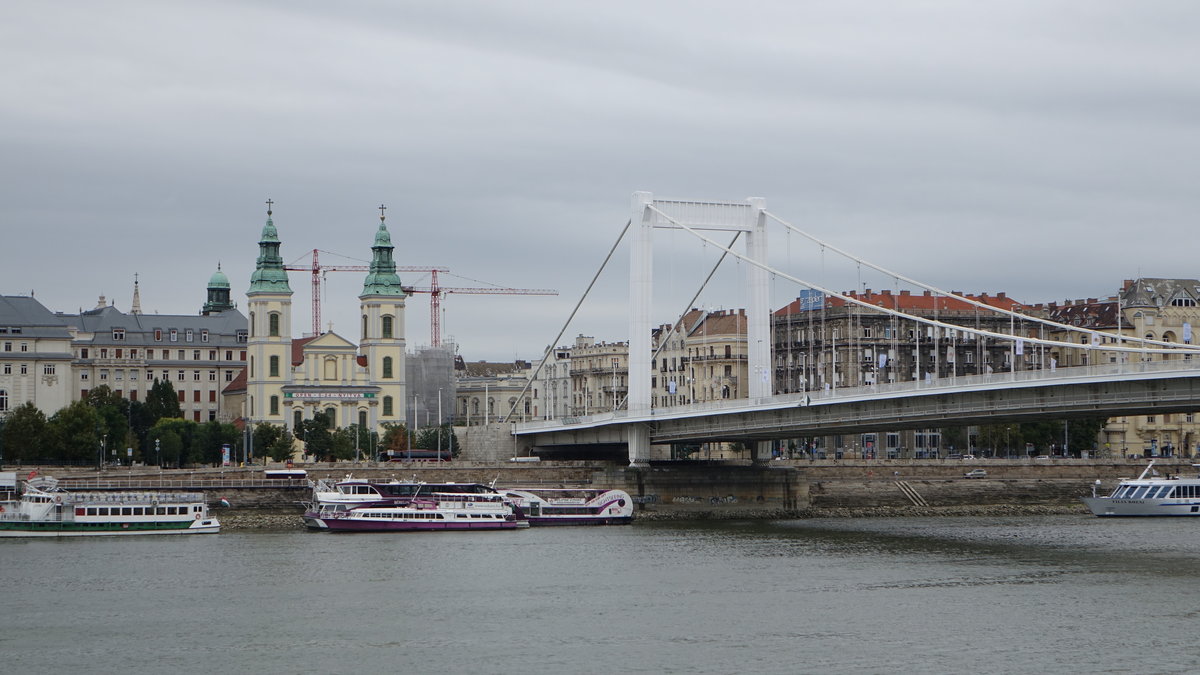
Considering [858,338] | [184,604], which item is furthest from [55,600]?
[858,338]

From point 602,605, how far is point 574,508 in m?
31.1

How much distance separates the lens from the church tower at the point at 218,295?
157m

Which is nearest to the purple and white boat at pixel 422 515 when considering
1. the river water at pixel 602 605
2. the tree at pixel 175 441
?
the river water at pixel 602 605

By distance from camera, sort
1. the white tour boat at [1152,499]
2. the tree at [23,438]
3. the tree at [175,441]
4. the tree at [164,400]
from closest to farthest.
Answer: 1. the white tour boat at [1152,499]
2. the tree at [23,438]
3. the tree at [175,441]
4. the tree at [164,400]

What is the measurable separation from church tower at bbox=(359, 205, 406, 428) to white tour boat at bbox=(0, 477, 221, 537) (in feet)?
175

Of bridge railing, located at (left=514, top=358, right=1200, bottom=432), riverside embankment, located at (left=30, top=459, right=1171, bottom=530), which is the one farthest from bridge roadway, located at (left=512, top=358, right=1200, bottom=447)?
riverside embankment, located at (left=30, top=459, right=1171, bottom=530)

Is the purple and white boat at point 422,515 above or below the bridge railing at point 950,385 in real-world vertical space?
below

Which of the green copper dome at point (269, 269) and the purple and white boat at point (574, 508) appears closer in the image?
the purple and white boat at point (574, 508)

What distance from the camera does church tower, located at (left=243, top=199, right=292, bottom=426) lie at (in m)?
123

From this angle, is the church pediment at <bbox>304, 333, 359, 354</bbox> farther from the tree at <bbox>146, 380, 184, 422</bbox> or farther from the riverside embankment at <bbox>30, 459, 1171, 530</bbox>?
the riverside embankment at <bbox>30, 459, 1171, 530</bbox>

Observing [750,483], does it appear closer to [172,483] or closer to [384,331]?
[172,483]

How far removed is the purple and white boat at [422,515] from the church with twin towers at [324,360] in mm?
48625

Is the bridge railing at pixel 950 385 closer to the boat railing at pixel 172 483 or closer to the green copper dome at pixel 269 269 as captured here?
the boat railing at pixel 172 483

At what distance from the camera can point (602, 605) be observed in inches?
1847
